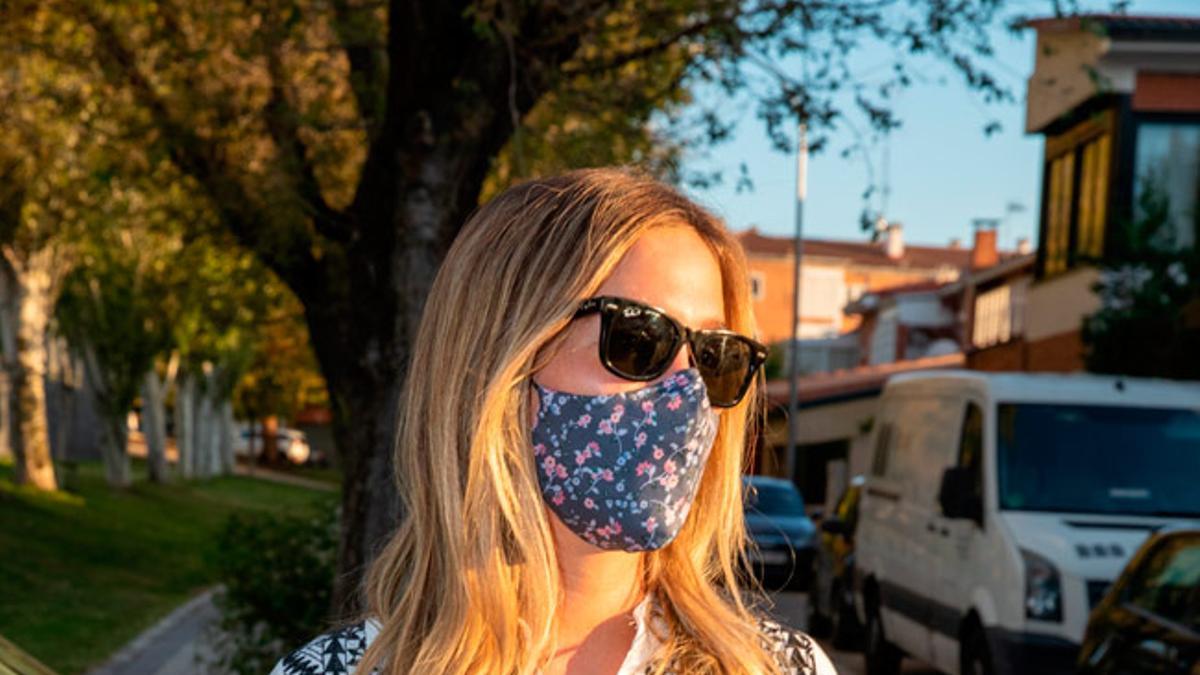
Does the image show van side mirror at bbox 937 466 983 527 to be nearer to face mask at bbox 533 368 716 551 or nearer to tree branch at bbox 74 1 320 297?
tree branch at bbox 74 1 320 297

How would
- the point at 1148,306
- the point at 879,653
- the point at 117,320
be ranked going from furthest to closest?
the point at 117,320, the point at 1148,306, the point at 879,653

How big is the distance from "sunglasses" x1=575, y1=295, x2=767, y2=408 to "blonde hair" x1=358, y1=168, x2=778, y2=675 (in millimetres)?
53

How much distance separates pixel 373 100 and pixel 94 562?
13.8m

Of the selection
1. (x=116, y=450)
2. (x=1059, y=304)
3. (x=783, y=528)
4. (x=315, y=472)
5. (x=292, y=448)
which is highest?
(x=1059, y=304)

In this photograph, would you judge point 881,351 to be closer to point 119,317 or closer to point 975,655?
point 119,317

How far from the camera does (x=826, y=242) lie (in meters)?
106

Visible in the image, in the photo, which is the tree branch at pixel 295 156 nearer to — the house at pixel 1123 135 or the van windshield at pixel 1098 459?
the van windshield at pixel 1098 459

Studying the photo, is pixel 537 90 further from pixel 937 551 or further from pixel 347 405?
pixel 937 551

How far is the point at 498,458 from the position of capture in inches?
98.0

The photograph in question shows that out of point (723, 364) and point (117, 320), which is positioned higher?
point (723, 364)

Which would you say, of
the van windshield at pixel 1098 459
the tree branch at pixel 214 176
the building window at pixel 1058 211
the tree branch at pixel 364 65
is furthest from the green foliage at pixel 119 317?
the van windshield at pixel 1098 459

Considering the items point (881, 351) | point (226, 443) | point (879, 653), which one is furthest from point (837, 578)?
point (881, 351)

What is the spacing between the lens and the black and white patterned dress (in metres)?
2.48

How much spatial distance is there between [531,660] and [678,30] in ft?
27.7
